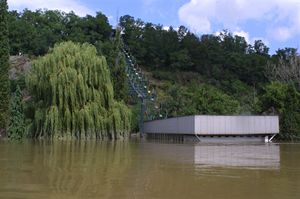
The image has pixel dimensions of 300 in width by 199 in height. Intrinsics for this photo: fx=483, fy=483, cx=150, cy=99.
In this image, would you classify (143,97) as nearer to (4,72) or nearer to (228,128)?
(4,72)

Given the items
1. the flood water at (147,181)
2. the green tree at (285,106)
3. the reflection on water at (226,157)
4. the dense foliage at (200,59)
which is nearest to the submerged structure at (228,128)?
the green tree at (285,106)

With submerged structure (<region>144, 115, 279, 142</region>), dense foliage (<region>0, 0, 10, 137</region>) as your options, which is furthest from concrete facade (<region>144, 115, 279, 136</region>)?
dense foliage (<region>0, 0, 10, 137</region>)

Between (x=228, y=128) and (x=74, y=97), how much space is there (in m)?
12.6

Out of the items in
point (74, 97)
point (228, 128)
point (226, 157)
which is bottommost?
point (226, 157)

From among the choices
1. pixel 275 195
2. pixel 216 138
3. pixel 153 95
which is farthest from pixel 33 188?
pixel 153 95

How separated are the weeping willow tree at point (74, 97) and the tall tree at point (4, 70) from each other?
236cm

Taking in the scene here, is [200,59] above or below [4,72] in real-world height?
above

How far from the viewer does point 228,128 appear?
35.2 meters

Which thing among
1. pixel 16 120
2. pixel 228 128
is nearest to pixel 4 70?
pixel 16 120

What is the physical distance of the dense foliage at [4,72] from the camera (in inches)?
1603

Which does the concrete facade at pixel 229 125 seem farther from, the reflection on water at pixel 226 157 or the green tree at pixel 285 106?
the reflection on water at pixel 226 157

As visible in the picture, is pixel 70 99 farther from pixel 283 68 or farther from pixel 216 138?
pixel 283 68

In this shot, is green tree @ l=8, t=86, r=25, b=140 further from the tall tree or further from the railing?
the railing

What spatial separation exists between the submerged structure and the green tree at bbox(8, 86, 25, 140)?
1291cm
